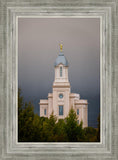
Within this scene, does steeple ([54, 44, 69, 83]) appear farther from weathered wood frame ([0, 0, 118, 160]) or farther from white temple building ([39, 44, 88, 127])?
weathered wood frame ([0, 0, 118, 160])

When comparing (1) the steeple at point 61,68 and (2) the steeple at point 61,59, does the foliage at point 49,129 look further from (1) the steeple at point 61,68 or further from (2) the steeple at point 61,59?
(2) the steeple at point 61,59

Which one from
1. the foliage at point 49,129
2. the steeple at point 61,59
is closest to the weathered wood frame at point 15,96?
the foliage at point 49,129

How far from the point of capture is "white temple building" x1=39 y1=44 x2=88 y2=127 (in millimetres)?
2307

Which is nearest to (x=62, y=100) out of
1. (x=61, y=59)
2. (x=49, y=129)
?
(x=49, y=129)

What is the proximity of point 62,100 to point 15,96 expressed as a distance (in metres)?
0.49

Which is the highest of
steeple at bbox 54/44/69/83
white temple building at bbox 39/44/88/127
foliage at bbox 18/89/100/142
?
steeple at bbox 54/44/69/83

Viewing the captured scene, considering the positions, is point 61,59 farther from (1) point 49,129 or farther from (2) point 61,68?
(1) point 49,129

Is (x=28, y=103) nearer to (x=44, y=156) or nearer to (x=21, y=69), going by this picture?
(x=21, y=69)

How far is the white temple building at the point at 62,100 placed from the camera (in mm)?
2307

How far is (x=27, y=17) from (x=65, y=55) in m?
0.54

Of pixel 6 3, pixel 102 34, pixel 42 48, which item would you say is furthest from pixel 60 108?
pixel 6 3

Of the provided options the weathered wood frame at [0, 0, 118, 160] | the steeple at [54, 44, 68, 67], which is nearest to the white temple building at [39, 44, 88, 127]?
the steeple at [54, 44, 68, 67]

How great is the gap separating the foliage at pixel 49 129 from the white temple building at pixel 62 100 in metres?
0.05

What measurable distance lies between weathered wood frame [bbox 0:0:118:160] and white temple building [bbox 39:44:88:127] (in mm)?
245
